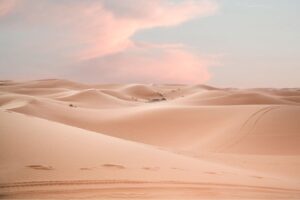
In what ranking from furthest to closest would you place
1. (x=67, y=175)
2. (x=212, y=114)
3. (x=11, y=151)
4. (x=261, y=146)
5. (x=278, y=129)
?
1. (x=212, y=114)
2. (x=278, y=129)
3. (x=261, y=146)
4. (x=11, y=151)
5. (x=67, y=175)

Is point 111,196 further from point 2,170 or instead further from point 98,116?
point 98,116

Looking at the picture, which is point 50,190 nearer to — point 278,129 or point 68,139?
point 68,139

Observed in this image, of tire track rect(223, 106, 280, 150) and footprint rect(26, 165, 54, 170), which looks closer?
footprint rect(26, 165, 54, 170)

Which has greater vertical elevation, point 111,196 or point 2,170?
point 2,170

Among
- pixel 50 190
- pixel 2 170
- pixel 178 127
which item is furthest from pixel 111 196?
pixel 178 127

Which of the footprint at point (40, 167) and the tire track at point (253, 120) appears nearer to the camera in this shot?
the footprint at point (40, 167)

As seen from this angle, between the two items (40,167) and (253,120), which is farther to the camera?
(253,120)

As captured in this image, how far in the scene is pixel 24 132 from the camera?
4.58 metres


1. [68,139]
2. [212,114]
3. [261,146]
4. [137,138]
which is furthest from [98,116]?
[68,139]

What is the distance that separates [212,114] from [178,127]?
1.37 metres

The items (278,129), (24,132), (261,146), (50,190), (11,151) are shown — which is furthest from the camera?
(278,129)

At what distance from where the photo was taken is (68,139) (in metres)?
4.75

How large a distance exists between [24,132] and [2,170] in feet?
4.14

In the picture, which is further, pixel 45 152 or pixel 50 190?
pixel 45 152
